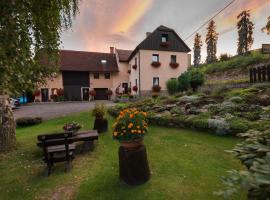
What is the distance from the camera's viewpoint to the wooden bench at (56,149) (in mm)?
4254

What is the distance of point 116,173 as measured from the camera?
4.23m

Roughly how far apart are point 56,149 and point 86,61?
26458mm

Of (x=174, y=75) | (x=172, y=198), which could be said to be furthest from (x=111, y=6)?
(x=174, y=75)

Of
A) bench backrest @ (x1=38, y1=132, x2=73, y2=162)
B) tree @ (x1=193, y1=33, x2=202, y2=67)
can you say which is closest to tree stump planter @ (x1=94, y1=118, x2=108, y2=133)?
bench backrest @ (x1=38, y1=132, x2=73, y2=162)

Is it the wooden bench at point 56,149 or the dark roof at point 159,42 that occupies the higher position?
the dark roof at point 159,42

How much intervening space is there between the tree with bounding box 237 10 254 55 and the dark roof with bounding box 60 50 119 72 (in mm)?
29711

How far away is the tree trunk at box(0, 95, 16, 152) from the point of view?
5889 millimetres

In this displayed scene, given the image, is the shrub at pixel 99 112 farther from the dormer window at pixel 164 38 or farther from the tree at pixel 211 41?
the tree at pixel 211 41

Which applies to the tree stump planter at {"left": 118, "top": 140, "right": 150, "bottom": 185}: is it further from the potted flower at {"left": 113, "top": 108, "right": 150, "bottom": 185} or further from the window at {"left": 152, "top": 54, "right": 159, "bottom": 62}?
the window at {"left": 152, "top": 54, "right": 159, "bottom": 62}

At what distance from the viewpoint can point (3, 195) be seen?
3.68 metres

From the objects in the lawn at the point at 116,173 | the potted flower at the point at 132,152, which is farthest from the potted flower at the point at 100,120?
the potted flower at the point at 132,152

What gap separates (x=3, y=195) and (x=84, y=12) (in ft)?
24.1

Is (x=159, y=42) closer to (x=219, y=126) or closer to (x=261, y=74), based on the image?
(x=261, y=74)

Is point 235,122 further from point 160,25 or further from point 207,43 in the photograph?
point 207,43
